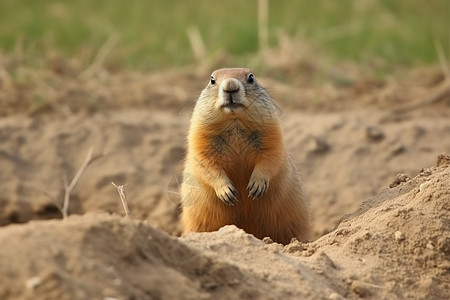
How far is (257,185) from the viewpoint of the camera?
4824 millimetres

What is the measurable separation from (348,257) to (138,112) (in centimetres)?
458

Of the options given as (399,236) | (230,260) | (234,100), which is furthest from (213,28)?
(230,260)

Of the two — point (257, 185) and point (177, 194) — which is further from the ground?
point (257, 185)

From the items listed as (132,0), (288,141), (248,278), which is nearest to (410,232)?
(248,278)

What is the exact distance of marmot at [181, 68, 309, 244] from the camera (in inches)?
191

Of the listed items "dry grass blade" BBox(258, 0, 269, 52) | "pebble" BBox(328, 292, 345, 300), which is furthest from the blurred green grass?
"pebble" BBox(328, 292, 345, 300)

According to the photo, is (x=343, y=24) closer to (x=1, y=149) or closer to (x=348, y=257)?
(x=1, y=149)

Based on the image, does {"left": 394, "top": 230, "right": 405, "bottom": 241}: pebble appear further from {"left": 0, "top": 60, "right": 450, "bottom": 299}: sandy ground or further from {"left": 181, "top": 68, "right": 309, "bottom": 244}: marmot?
{"left": 181, "top": 68, "right": 309, "bottom": 244}: marmot

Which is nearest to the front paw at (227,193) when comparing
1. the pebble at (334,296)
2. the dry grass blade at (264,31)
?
the pebble at (334,296)

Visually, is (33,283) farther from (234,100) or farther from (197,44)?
(197,44)

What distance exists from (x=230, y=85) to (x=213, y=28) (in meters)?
5.89

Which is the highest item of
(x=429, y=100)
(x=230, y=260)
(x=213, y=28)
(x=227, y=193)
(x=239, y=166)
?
(x=213, y=28)

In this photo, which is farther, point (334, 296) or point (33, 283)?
point (334, 296)

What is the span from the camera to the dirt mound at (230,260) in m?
2.62
